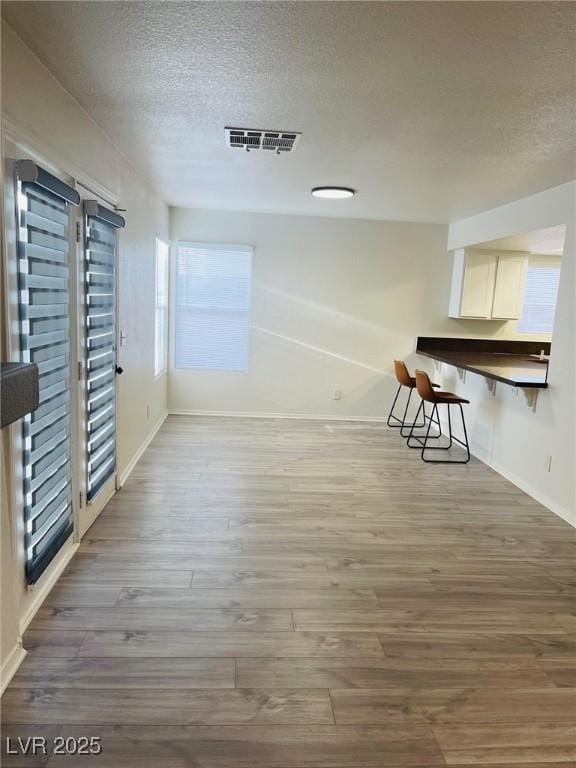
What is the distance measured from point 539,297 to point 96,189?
5.29 m

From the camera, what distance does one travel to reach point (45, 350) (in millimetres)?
2215

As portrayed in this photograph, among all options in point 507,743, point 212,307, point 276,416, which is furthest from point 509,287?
point 507,743

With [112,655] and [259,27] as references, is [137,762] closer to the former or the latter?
[112,655]

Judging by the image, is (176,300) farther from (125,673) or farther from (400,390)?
(125,673)

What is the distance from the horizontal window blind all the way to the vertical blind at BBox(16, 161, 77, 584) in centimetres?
31

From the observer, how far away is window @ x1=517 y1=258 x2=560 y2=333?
6000 millimetres

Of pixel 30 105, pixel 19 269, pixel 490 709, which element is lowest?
pixel 490 709

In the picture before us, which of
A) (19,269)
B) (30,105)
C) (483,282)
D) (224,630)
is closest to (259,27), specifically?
(30,105)

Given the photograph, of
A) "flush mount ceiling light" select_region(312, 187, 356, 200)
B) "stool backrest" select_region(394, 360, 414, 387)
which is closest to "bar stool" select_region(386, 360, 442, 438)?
"stool backrest" select_region(394, 360, 414, 387)

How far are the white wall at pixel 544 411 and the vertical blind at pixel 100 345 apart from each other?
10.7 ft

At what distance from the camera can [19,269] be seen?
1933 mm

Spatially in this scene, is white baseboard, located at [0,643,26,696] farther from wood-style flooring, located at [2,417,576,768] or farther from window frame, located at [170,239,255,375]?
window frame, located at [170,239,255,375]

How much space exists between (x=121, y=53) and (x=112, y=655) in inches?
96.4

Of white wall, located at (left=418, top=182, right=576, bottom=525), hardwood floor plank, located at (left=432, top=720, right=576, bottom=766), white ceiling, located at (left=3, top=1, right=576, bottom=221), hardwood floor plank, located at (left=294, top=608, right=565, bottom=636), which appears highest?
white ceiling, located at (left=3, top=1, right=576, bottom=221)
